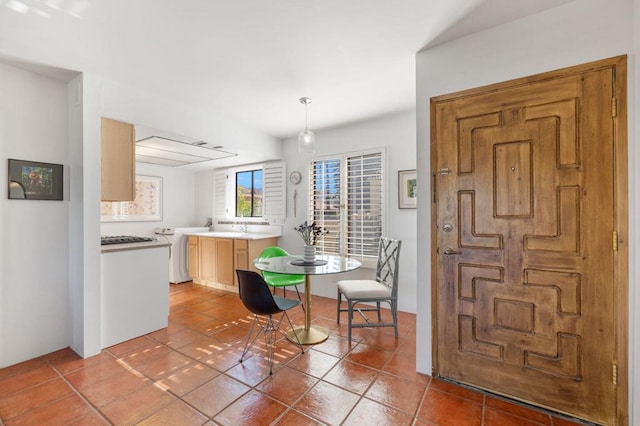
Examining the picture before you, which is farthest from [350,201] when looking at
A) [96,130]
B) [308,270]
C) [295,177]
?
[96,130]

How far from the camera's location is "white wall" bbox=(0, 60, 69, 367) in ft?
7.63

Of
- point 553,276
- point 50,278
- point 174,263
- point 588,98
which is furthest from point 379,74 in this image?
point 174,263

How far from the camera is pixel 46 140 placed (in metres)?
2.53

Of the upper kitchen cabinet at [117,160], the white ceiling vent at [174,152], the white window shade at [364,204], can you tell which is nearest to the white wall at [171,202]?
the white ceiling vent at [174,152]

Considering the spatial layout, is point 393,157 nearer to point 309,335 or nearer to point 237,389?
point 309,335

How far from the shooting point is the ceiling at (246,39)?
173 cm

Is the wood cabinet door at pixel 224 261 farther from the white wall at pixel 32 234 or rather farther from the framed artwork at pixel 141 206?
the white wall at pixel 32 234

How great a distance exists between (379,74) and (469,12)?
2.91 ft

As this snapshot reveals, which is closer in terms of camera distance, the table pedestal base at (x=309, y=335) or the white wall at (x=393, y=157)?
the table pedestal base at (x=309, y=335)

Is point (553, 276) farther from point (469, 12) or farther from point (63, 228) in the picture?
point (63, 228)

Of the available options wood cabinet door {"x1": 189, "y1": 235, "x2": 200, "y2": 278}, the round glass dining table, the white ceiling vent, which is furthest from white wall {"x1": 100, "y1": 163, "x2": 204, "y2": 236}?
the round glass dining table

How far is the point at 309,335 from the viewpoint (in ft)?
9.20

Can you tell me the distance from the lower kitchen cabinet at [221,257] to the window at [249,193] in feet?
2.69

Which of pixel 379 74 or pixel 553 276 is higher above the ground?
pixel 379 74
